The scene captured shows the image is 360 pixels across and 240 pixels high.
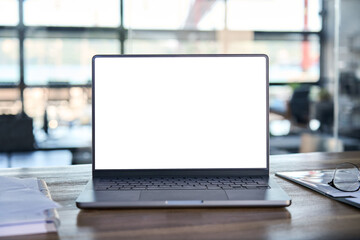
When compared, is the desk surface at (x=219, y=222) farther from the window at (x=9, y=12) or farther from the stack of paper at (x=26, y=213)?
the window at (x=9, y=12)

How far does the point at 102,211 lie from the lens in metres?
0.78

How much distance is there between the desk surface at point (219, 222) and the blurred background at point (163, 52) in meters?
3.09

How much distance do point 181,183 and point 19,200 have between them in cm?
32

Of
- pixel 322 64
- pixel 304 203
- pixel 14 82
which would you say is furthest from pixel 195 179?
pixel 322 64

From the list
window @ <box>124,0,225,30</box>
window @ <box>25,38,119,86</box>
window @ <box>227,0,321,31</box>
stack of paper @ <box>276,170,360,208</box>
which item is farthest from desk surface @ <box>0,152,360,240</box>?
window @ <box>227,0,321,31</box>

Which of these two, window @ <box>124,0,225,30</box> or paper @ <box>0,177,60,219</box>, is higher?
window @ <box>124,0,225,30</box>

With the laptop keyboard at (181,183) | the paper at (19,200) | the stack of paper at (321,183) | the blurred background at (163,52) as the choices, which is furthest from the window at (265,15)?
the paper at (19,200)

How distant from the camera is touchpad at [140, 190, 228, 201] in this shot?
81 cm

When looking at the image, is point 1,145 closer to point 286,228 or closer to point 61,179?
point 61,179

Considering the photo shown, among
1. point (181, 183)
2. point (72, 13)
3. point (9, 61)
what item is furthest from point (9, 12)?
point (181, 183)

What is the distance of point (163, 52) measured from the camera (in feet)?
13.1

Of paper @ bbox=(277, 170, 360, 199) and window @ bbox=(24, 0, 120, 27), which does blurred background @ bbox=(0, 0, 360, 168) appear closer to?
window @ bbox=(24, 0, 120, 27)

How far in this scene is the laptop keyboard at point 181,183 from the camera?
88cm

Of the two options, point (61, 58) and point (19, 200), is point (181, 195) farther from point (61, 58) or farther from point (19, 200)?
point (61, 58)
